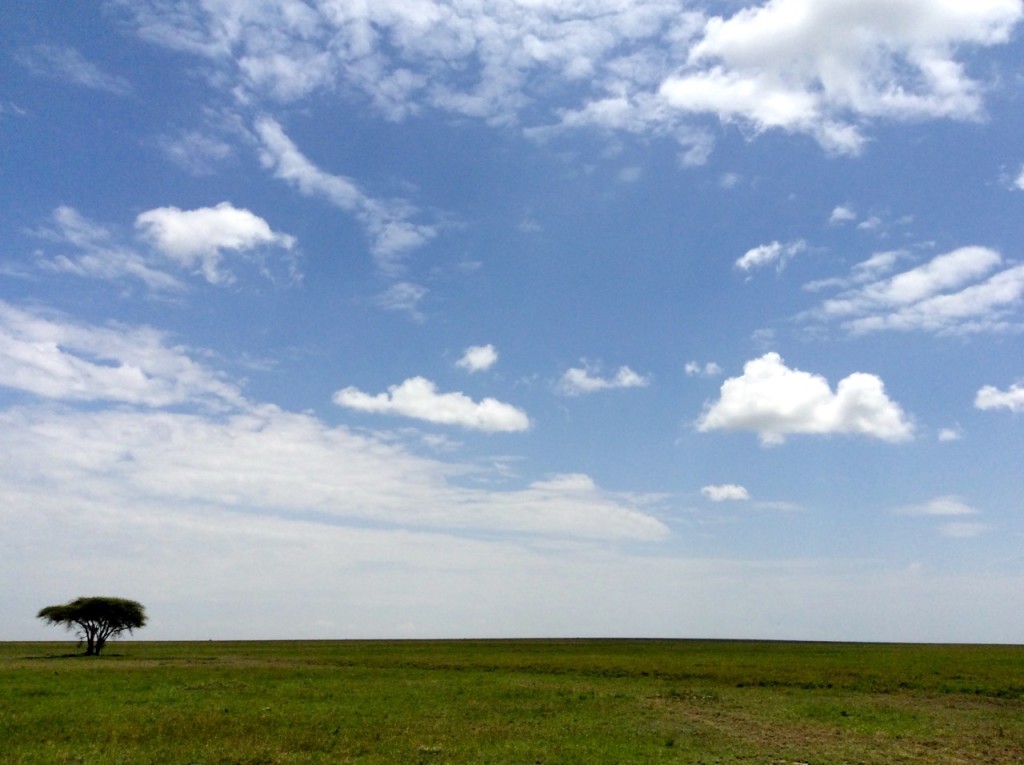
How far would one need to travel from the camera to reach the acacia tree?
92.1 metres

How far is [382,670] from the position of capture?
55.3 m

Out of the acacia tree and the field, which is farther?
the acacia tree

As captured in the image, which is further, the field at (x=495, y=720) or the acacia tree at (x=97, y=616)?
the acacia tree at (x=97, y=616)

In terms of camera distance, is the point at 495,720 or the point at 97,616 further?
the point at 97,616

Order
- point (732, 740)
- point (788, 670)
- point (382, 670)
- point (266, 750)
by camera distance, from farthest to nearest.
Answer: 1. point (788, 670)
2. point (382, 670)
3. point (732, 740)
4. point (266, 750)

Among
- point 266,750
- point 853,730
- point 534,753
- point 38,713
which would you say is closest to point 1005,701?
point 853,730

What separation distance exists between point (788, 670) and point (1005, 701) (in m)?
22.4

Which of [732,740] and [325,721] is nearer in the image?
[732,740]

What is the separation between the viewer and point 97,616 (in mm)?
93250

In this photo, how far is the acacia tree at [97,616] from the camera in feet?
302

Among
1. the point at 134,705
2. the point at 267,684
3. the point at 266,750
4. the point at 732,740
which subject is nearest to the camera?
the point at 266,750

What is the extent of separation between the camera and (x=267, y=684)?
41406mm

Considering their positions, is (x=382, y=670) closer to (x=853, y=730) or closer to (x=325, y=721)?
(x=325, y=721)

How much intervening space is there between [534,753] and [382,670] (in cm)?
3674
